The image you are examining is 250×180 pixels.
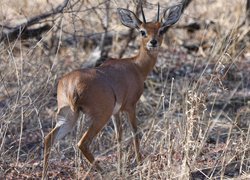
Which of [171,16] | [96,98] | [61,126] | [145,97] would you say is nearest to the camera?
[96,98]

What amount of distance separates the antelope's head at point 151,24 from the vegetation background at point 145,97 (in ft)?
0.88

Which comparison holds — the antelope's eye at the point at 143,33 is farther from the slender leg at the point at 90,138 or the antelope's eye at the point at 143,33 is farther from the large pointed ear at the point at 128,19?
the slender leg at the point at 90,138

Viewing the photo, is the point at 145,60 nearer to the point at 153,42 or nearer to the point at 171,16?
the point at 153,42

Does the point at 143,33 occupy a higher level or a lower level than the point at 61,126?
higher

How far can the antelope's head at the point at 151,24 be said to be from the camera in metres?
6.92

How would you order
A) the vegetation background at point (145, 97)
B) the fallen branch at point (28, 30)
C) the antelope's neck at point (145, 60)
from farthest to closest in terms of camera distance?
1. the fallen branch at point (28, 30)
2. the antelope's neck at point (145, 60)
3. the vegetation background at point (145, 97)

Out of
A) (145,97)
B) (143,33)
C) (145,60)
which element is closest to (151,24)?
(143,33)

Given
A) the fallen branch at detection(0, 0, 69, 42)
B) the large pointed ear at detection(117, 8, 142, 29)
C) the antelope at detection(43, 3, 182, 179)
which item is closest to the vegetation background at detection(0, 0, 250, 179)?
the fallen branch at detection(0, 0, 69, 42)

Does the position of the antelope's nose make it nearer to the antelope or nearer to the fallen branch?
the antelope

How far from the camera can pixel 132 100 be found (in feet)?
21.3

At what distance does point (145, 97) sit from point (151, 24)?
2.32m

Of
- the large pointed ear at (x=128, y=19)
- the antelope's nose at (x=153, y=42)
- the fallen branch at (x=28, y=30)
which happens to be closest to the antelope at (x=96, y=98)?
the antelope's nose at (x=153, y=42)

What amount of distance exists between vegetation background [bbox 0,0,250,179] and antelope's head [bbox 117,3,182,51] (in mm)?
269

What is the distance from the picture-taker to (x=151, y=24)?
22.9 ft
